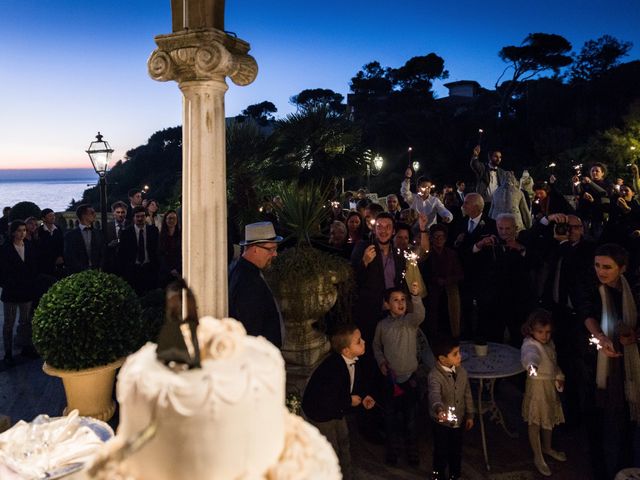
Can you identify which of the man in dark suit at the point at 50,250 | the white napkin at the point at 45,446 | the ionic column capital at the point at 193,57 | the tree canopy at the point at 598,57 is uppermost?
the tree canopy at the point at 598,57

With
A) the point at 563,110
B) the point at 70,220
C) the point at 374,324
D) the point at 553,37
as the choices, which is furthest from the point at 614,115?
the point at 374,324

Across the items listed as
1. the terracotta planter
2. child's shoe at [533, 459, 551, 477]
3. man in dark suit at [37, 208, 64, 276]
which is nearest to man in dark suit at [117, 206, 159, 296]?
man in dark suit at [37, 208, 64, 276]

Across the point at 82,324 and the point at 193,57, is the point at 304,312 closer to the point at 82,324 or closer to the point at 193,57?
the point at 82,324

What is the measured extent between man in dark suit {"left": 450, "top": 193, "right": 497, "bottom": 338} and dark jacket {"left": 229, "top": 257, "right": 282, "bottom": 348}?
274 centimetres

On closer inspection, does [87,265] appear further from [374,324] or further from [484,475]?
[484,475]

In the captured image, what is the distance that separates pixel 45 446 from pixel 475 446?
3.47 metres

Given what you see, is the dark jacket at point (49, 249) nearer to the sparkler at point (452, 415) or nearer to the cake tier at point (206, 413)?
the sparkler at point (452, 415)

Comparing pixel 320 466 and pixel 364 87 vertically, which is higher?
pixel 364 87

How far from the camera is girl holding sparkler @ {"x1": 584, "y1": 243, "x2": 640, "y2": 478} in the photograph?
12.5 ft

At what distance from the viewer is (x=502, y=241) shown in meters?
5.58

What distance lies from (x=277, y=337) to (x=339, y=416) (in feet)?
2.60

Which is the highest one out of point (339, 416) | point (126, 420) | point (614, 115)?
point (614, 115)

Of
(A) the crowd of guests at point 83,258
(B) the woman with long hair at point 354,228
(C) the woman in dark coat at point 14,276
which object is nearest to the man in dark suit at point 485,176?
(B) the woman with long hair at point 354,228

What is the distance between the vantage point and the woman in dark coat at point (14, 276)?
21.2 ft
